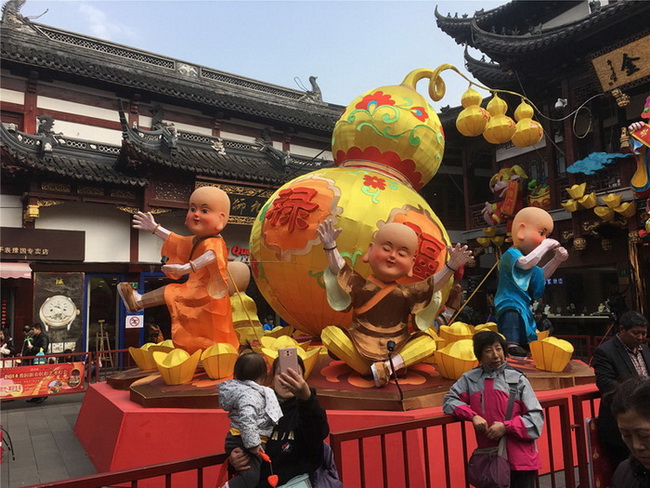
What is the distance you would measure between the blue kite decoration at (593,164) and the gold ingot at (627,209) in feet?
3.77

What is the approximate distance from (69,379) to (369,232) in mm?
5976

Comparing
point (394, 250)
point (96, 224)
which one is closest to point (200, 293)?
point (394, 250)

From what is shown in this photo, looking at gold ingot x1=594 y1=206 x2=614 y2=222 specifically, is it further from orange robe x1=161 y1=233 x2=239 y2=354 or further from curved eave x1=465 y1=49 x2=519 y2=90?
orange robe x1=161 y1=233 x2=239 y2=354

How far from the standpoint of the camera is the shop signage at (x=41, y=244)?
408 inches

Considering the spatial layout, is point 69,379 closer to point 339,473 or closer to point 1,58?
point 339,473

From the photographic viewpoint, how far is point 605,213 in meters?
10.9

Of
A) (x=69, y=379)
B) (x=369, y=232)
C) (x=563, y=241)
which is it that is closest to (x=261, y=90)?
(x=563, y=241)

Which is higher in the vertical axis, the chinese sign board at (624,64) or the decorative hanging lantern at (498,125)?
the chinese sign board at (624,64)

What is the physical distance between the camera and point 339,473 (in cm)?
247

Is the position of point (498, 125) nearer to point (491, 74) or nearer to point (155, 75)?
point (491, 74)

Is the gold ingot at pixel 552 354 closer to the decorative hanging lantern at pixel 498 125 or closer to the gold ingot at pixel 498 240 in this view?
the decorative hanging lantern at pixel 498 125

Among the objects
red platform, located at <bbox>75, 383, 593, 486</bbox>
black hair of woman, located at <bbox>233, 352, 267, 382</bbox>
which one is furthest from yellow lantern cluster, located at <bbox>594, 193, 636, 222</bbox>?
black hair of woman, located at <bbox>233, 352, 267, 382</bbox>

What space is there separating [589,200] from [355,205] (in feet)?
27.5

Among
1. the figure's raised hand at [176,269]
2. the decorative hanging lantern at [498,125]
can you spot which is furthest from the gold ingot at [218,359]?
the decorative hanging lantern at [498,125]
